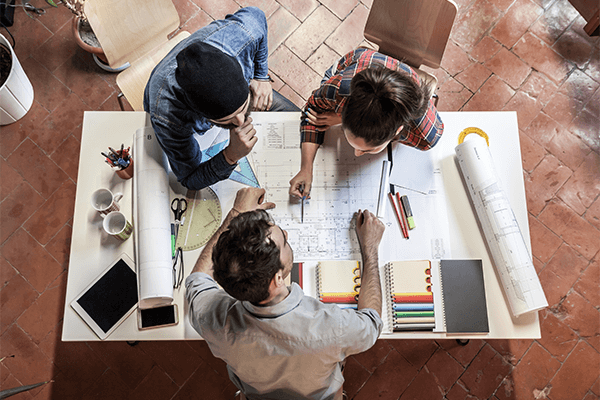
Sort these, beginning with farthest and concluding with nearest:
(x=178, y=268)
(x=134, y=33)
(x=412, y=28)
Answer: (x=134, y=33) → (x=412, y=28) → (x=178, y=268)

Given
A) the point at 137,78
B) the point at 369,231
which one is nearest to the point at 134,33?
the point at 137,78

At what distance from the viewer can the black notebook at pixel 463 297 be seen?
1.65 meters

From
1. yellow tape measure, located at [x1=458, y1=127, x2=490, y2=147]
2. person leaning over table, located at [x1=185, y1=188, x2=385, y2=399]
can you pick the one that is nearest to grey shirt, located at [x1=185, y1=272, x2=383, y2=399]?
person leaning over table, located at [x1=185, y1=188, x2=385, y2=399]

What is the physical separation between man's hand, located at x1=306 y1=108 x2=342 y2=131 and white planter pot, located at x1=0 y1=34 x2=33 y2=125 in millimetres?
2055

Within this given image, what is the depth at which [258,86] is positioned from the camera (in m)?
2.09

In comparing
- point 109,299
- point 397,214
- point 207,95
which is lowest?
point 109,299

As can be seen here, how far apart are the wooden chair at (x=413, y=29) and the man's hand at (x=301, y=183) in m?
0.81

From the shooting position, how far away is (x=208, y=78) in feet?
4.63

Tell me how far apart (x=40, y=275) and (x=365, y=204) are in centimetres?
224

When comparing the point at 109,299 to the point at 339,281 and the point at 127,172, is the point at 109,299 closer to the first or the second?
the point at 127,172

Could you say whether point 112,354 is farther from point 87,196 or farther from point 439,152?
point 439,152

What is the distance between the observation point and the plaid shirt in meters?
1.71

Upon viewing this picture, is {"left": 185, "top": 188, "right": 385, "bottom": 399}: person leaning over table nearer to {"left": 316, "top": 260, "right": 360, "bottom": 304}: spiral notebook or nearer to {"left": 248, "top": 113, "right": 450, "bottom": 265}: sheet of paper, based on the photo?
{"left": 316, "top": 260, "right": 360, "bottom": 304}: spiral notebook

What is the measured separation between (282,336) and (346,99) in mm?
1002
